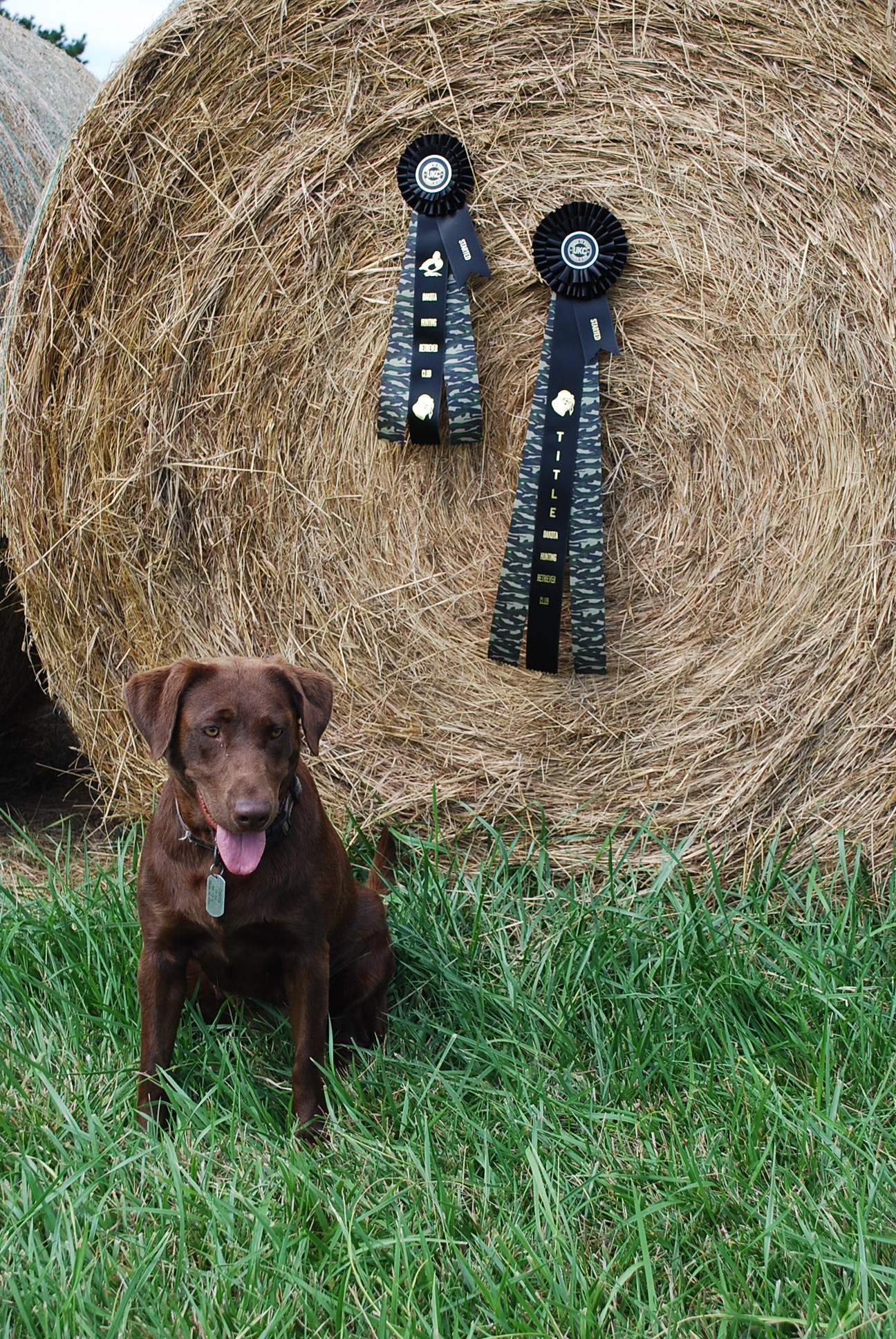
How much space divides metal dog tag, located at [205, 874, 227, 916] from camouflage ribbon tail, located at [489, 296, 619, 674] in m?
1.23

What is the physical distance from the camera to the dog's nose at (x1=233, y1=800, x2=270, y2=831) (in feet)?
7.91

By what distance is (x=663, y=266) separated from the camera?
3.31m

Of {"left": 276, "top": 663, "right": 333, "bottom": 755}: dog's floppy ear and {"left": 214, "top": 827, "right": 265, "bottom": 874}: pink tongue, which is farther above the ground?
{"left": 276, "top": 663, "right": 333, "bottom": 755}: dog's floppy ear

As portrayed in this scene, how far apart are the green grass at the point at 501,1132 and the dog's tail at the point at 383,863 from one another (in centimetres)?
5

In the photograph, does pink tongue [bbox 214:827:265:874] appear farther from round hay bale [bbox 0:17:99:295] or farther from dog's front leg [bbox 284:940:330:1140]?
round hay bale [bbox 0:17:99:295]

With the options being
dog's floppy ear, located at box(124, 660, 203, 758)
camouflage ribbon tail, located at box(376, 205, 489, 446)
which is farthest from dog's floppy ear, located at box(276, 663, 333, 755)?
camouflage ribbon tail, located at box(376, 205, 489, 446)

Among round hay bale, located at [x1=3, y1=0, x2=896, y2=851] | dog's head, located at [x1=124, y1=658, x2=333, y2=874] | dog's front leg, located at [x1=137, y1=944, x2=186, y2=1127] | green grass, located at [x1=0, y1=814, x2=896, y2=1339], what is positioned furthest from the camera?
round hay bale, located at [x1=3, y1=0, x2=896, y2=851]

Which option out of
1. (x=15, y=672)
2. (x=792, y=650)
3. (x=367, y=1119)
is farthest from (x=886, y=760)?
(x=15, y=672)

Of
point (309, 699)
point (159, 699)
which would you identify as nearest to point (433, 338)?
point (309, 699)

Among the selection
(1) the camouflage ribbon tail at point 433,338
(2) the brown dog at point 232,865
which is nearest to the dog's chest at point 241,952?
(2) the brown dog at point 232,865

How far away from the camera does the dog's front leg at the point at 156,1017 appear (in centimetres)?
264

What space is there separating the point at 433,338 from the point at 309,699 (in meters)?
1.16

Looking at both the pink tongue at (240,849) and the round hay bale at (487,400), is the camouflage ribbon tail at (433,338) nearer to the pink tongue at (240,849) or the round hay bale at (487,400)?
the round hay bale at (487,400)

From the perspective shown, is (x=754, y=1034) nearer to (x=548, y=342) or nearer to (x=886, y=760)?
(x=886, y=760)
